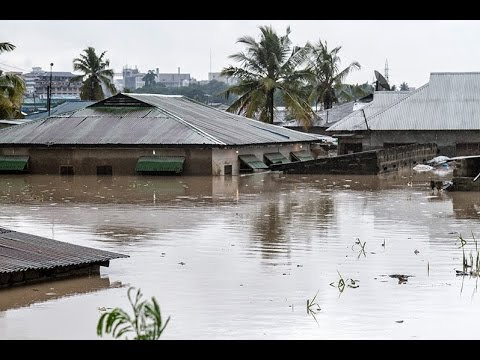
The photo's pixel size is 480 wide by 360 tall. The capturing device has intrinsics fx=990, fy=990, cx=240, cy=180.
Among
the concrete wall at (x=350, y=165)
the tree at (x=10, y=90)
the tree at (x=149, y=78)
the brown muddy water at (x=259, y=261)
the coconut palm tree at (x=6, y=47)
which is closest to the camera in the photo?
the brown muddy water at (x=259, y=261)

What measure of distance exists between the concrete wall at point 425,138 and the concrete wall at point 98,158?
11.9 metres

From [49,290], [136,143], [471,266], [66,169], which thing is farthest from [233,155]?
[49,290]

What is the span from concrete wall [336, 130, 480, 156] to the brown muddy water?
1492 centimetres

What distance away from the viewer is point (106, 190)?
94.0 feet

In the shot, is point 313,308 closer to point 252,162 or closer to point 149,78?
point 252,162

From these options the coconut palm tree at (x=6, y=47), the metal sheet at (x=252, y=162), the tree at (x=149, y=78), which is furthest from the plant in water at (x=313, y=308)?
the tree at (x=149, y=78)

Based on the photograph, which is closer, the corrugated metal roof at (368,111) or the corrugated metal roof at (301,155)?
the corrugated metal roof at (301,155)

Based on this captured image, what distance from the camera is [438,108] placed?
4359cm

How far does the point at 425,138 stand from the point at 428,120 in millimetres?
812

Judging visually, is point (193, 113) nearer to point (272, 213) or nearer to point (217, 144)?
point (217, 144)

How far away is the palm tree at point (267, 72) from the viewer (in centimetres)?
4616

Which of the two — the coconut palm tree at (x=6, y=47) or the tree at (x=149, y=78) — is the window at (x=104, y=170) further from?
the tree at (x=149, y=78)
